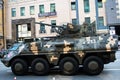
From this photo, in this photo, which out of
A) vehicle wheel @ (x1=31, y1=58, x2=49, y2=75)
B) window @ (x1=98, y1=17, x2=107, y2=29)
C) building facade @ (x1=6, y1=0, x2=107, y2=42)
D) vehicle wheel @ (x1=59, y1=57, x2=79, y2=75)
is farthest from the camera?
building facade @ (x1=6, y1=0, x2=107, y2=42)

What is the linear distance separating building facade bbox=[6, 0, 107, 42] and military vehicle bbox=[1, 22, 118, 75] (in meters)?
30.8

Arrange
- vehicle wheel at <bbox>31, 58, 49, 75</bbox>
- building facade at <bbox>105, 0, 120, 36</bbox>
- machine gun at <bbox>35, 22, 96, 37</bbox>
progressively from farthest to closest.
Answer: building facade at <bbox>105, 0, 120, 36</bbox>
machine gun at <bbox>35, 22, 96, 37</bbox>
vehicle wheel at <bbox>31, 58, 49, 75</bbox>

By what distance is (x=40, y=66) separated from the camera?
48.8 feet

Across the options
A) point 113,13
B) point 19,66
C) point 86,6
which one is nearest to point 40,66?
point 19,66

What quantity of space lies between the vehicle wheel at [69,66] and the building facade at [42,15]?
3151cm

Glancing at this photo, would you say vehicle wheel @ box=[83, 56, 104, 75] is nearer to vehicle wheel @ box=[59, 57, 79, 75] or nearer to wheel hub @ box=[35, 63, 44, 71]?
vehicle wheel @ box=[59, 57, 79, 75]

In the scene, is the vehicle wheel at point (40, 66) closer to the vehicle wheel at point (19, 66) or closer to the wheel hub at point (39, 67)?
the wheel hub at point (39, 67)

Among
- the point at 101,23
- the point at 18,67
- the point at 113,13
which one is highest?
the point at 113,13

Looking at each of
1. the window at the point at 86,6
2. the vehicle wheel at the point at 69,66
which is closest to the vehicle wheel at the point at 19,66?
the vehicle wheel at the point at 69,66

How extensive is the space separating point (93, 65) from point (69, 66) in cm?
119

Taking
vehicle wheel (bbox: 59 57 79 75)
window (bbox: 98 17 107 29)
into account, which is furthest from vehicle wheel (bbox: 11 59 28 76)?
window (bbox: 98 17 107 29)

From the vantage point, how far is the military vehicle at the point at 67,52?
47.2 ft

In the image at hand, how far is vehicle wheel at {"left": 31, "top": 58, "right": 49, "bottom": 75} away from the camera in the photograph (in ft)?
48.8

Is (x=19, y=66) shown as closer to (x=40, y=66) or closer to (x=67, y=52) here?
(x=40, y=66)
